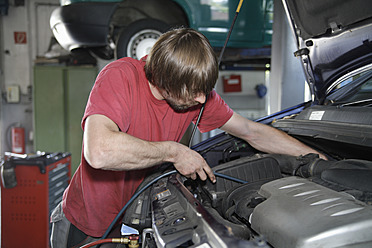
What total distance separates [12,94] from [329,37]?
17.1 feet

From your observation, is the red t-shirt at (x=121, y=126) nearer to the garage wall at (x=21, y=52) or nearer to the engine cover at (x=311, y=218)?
the engine cover at (x=311, y=218)

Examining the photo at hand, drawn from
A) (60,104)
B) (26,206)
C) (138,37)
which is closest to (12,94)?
(60,104)

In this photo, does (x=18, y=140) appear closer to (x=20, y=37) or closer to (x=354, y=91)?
(x=20, y=37)

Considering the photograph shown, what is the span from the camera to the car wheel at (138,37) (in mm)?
3730

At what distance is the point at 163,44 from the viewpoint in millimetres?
1199

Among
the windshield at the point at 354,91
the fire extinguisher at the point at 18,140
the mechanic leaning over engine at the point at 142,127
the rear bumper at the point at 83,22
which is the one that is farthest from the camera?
the fire extinguisher at the point at 18,140

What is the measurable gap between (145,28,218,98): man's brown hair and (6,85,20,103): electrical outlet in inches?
190

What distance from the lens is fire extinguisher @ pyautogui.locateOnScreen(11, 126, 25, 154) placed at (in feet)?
16.9

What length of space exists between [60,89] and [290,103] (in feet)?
11.2

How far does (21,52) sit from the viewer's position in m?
5.32

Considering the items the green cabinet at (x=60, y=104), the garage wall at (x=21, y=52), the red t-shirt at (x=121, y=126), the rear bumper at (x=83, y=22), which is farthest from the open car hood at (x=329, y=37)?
the garage wall at (x=21, y=52)

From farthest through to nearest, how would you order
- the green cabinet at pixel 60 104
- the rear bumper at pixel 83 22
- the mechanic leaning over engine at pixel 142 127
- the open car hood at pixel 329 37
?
the green cabinet at pixel 60 104 < the rear bumper at pixel 83 22 < the open car hood at pixel 329 37 < the mechanic leaning over engine at pixel 142 127

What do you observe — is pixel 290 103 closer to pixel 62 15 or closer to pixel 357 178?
pixel 357 178

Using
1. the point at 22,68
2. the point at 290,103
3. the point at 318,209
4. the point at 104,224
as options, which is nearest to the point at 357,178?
the point at 318,209
